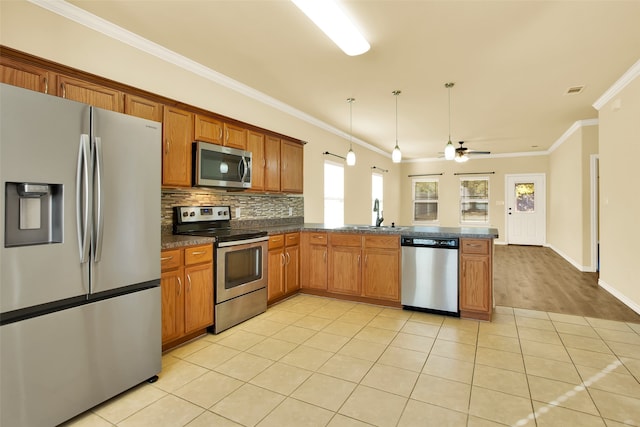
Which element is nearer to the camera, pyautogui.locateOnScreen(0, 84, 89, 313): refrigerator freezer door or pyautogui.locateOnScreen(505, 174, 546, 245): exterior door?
pyautogui.locateOnScreen(0, 84, 89, 313): refrigerator freezer door

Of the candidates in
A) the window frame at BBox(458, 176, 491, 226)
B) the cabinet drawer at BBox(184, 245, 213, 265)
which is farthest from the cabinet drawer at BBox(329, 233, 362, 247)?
the window frame at BBox(458, 176, 491, 226)

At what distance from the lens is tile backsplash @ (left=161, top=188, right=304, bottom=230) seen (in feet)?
10.5

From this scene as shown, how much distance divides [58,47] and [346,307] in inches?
139

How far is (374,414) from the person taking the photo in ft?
6.10

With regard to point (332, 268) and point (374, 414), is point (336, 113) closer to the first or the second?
point (332, 268)

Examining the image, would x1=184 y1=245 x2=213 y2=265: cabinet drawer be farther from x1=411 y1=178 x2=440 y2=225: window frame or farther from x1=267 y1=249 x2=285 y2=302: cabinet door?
x1=411 y1=178 x2=440 y2=225: window frame

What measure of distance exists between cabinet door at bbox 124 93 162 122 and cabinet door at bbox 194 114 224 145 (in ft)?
1.29

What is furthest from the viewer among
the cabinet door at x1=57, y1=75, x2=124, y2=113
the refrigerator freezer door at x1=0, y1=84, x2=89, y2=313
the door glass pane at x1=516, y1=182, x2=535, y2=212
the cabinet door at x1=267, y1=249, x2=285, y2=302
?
the door glass pane at x1=516, y1=182, x2=535, y2=212

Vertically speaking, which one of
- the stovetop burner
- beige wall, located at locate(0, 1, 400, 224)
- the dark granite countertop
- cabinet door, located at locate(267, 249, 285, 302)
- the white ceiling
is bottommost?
cabinet door, located at locate(267, 249, 285, 302)

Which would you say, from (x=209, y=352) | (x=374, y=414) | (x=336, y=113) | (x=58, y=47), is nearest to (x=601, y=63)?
(x=336, y=113)

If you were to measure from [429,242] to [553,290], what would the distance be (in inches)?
93.1

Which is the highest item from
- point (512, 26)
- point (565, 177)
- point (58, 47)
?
point (512, 26)

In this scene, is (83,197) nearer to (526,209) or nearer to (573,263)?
(573,263)

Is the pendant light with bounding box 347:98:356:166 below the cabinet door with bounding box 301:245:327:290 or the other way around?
the other way around
